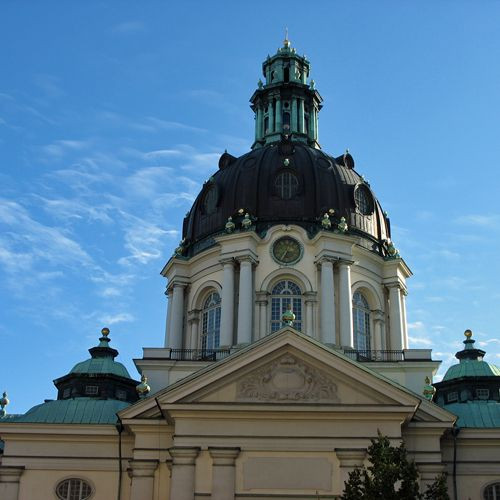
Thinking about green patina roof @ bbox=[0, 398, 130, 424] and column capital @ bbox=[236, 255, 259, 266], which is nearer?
green patina roof @ bbox=[0, 398, 130, 424]

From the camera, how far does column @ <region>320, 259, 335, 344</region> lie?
35.6 m

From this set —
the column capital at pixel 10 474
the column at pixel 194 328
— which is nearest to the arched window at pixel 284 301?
the column at pixel 194 328

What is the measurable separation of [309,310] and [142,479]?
11223mm

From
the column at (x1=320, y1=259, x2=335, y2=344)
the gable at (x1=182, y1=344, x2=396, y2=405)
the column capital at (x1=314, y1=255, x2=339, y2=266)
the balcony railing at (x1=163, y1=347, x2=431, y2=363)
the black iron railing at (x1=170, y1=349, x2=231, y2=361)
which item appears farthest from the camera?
the column capital at (x1=314, y1=255, x2=339, y2=266)

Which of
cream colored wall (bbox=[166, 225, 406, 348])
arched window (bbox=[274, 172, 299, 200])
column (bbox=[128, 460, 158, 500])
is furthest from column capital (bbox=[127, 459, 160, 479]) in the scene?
arched window (bbox=[274, 172, 299, 200])

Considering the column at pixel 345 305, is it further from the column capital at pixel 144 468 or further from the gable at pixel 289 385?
the column capital at pixel 144 468

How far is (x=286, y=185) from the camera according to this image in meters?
39.6

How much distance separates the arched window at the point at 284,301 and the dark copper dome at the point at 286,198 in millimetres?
2526

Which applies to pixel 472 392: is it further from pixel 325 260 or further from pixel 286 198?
pixel 286 198

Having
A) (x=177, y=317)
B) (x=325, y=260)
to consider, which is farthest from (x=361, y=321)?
(x=177, y=317)

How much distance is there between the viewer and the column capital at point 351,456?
2683cm

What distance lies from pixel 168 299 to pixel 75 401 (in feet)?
30.1

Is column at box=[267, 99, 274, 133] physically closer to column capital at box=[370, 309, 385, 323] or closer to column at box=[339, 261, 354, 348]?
column at box=[339, 261, 354, 348]

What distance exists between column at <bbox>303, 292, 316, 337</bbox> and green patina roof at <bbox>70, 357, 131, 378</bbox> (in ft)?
25.0
